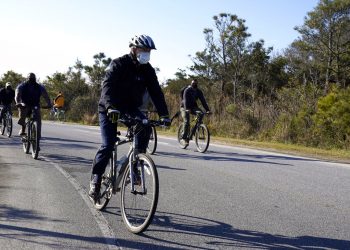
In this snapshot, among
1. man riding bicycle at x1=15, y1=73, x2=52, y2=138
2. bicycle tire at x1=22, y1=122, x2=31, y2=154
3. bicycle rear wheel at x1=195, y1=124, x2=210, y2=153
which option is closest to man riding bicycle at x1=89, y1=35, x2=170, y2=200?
man riding bicycle at x1=15, y1=73, x2=52, y2=138

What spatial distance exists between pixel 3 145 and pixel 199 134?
577cm

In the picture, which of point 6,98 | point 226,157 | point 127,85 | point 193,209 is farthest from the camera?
point 6,98

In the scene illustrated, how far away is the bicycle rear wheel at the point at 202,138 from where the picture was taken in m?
14.7

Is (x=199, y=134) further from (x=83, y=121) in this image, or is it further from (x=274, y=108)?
(x=83, y=121)

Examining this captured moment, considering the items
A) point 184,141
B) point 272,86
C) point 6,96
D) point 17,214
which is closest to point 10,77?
point 272,86

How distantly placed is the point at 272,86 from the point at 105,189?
36.9 m

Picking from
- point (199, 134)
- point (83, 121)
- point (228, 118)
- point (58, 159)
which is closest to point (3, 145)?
point (58, 159)

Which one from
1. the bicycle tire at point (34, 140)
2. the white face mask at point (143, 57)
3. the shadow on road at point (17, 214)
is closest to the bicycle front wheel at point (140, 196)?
the shadow on road at point (17, 214)

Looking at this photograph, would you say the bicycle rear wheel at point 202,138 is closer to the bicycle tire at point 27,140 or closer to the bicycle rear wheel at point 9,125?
the bicycle tire at point 27,140

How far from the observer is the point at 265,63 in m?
43.2

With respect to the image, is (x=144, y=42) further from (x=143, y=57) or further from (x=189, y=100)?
(x=189, y=100)

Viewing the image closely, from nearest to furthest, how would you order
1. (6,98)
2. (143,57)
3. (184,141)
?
(143,57)
(184,141)
(6,98)

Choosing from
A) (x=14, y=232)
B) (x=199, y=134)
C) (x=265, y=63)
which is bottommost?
(x=14, y=232)

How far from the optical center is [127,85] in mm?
5957
